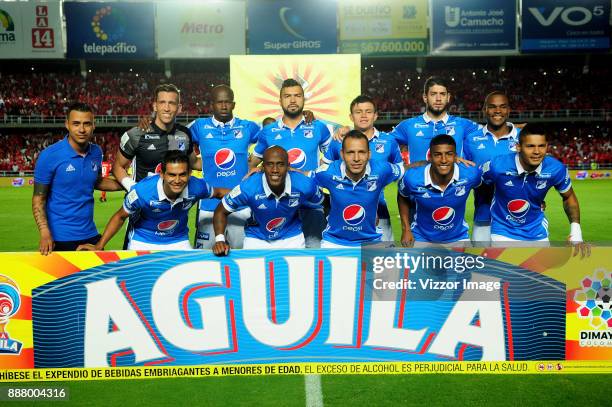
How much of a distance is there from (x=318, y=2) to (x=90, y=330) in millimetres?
29525

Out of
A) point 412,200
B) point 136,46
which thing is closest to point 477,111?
point 136,46

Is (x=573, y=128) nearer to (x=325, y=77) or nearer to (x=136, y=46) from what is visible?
(x=136, y=46)

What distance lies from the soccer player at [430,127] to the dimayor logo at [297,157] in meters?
1.03

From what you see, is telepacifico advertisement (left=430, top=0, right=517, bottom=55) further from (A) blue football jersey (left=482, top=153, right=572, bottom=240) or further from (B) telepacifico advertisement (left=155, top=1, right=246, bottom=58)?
(A) blue football jersey (left=482, top=153, right=572, bottom=240)

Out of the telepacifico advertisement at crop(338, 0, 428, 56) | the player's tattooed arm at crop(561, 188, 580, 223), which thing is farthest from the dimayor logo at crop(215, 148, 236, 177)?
the telepacifico advertisement at crop(338, 0, 428, 56)

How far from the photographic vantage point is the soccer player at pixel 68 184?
200 inches

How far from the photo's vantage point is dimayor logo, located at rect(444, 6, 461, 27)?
31.6 meters

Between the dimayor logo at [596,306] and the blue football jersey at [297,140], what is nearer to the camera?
the dimayor logo at [596,306]

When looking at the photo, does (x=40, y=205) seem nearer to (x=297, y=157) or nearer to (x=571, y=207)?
(x=297, y=157)

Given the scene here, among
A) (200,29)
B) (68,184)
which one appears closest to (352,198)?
(68,184)

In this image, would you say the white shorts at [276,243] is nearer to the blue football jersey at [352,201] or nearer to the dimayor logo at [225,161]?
the blue football jersey at [352,201]

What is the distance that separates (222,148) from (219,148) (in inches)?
1.3

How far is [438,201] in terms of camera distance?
5.24 metres

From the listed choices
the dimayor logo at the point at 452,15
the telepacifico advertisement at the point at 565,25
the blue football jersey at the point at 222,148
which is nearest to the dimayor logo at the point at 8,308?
the blue football jersey at the point at 222,148
